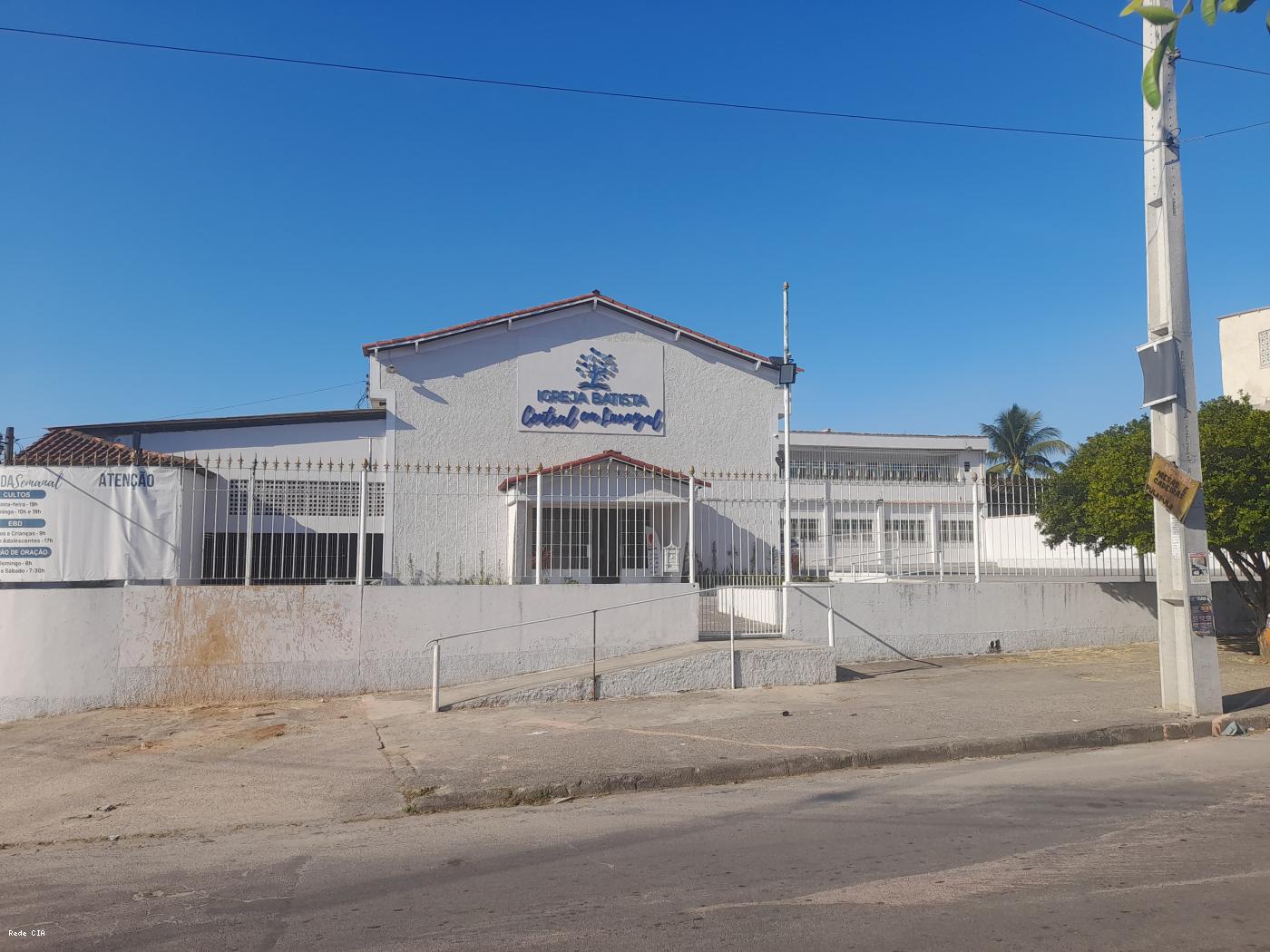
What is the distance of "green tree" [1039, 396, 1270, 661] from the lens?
482 inches

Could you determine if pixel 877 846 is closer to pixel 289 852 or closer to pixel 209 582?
pixel 289 852

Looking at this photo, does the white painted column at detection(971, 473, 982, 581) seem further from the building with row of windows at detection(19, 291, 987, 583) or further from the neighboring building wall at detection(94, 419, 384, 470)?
the neighboring building wall at detection(94, 419, 384, 470)

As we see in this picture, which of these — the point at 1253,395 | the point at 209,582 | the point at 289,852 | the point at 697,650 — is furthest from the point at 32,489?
the point at 1253,395

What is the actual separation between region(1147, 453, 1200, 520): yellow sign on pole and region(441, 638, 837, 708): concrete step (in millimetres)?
4348

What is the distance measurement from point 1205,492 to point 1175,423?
3.80 m

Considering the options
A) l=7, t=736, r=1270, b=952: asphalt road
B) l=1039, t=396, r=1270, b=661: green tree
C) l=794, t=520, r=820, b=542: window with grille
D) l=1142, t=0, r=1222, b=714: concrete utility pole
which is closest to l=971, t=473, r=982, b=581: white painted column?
l=1039, t=396, r=1270, b=661: green tree

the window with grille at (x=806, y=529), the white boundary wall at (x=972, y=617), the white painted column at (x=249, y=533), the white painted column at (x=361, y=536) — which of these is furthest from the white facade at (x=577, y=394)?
the white painted column at (x=249, y=533)

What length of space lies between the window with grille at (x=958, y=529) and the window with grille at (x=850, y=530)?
1.19 meters

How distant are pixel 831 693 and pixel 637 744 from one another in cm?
357

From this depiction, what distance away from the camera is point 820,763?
7926 mm

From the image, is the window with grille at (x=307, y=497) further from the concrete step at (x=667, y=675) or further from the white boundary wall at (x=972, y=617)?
the white boundary wall at (x=972, y=617)

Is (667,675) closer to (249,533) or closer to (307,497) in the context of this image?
(249,533)

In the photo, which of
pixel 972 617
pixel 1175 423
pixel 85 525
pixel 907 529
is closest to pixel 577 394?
pixel 907 529

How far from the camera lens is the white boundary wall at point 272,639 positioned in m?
10.2
